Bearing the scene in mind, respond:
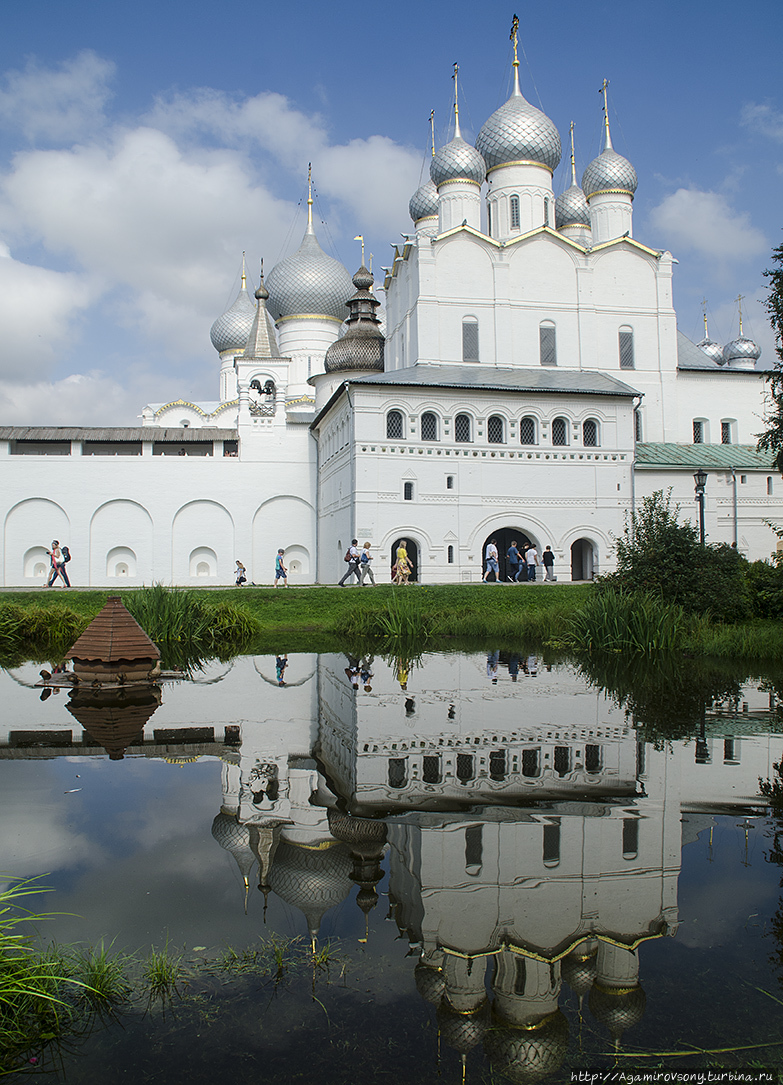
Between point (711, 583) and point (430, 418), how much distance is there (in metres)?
10.3

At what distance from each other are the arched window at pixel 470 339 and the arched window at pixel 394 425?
4.21 metres

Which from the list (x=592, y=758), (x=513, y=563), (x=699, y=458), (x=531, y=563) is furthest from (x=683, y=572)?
(x=699, y=458)

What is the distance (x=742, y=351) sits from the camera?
1439 inches

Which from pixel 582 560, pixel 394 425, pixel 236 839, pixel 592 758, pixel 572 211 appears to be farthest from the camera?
pixel 572 211

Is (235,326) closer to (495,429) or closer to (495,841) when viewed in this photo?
(495,429)

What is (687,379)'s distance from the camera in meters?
26.6

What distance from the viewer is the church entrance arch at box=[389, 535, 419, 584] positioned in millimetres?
20875

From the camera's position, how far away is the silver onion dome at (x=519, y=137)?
2566 centimetres

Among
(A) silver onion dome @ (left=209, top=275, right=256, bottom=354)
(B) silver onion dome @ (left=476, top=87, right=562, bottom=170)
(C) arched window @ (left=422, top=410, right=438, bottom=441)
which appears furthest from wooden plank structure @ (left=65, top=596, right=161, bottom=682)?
(A) silver onion dome @ (left=209, top=275, right=256, bottom=354)

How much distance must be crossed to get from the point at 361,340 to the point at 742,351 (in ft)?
66.3

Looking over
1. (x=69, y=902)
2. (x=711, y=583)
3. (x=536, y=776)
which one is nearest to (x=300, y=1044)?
(x=69, y=902)

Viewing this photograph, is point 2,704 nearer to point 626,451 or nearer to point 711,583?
point 711,583

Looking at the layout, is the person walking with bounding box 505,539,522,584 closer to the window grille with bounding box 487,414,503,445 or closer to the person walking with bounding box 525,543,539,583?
the person walking with bounding box 525,543,539,583

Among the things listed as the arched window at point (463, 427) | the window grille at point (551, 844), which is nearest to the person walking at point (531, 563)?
the arched window at point (463, 427)
